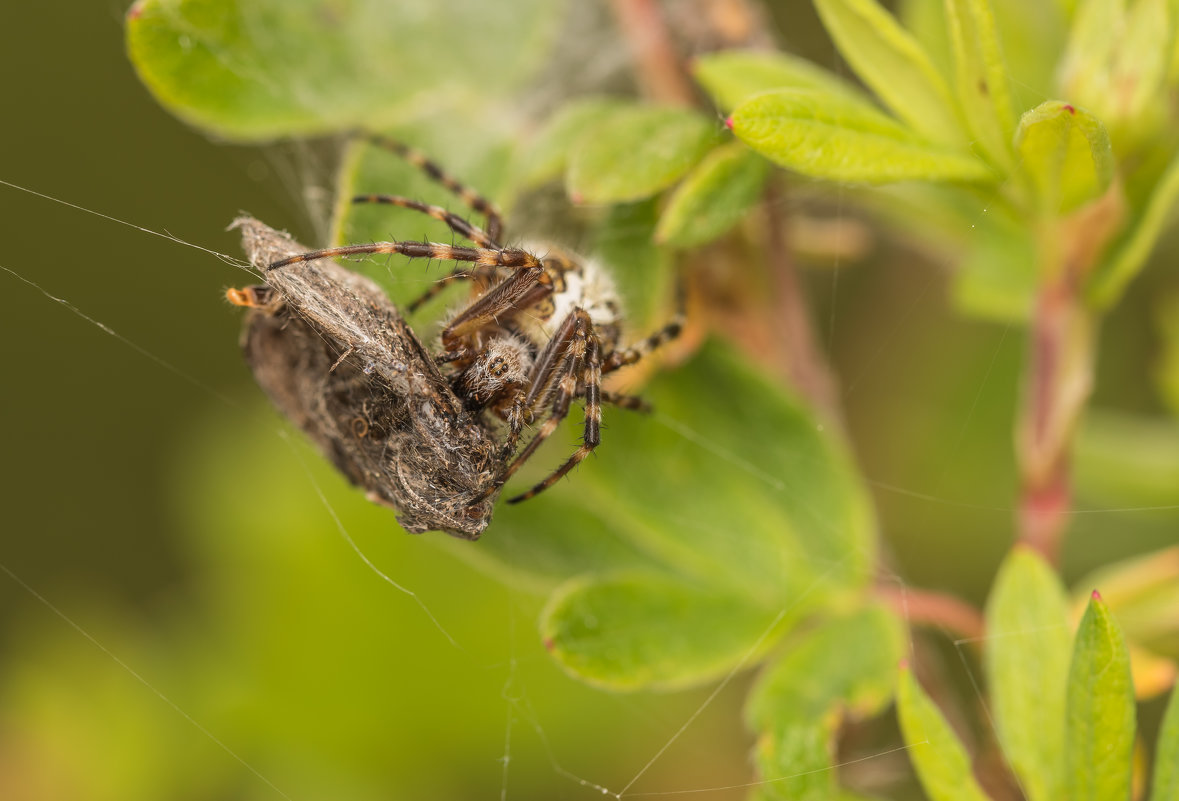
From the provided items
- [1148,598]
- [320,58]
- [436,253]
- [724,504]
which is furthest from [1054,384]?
[320,58]

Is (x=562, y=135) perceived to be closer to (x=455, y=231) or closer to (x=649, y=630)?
(x=455, y=231)

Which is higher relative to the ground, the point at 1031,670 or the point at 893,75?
the point at 893,75

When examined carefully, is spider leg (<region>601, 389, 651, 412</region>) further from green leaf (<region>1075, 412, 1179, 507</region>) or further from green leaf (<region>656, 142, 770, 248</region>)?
green leaf (<region>1075, 412, 1179, 507</region>)

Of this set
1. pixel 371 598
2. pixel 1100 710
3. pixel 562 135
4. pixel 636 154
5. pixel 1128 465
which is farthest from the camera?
pixel 371 598

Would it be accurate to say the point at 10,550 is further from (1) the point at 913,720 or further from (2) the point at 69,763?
(1) the point at 913,720

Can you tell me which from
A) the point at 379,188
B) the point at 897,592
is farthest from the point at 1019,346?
the point at 379,188

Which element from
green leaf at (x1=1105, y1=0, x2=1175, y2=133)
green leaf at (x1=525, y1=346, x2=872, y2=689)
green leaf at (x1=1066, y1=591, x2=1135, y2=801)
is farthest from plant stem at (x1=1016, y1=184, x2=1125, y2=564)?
green leaf at (x1=1066, y1=591, x2=1135, y2=801)

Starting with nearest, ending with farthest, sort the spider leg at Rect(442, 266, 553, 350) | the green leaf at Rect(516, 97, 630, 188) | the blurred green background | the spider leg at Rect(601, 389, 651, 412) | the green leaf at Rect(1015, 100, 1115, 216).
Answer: the green leaf at Rect(1015, 100, 1115, 216), the green leaf at Rect(516, 97, 630, 188), the spider leg at Rect(601, 389, 651, 412), the spider leg at Rect(442, 266, 553, 350), the blurred green background
